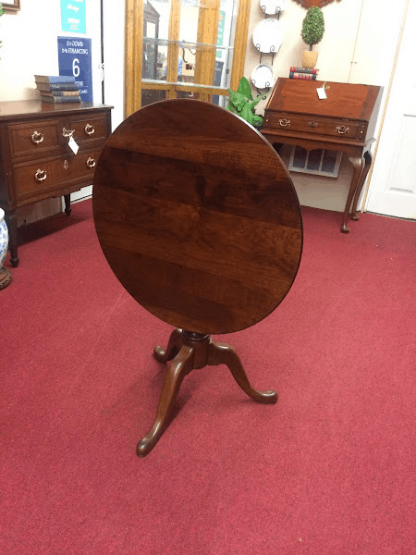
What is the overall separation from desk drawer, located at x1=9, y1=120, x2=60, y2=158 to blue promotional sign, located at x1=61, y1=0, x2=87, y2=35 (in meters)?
0.98

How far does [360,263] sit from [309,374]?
55.7 inches

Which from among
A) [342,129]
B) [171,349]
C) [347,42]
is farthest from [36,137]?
[347,42]

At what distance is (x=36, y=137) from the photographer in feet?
8.25

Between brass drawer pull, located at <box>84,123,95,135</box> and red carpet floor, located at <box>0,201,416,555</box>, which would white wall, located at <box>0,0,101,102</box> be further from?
red carpet floor, located at <box>0,201,416,555</box>

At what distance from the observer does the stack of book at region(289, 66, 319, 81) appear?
364 cm

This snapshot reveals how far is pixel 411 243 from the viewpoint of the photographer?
352 centimetres

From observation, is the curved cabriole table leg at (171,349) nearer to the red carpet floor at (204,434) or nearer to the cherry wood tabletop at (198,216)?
the red carpet floor at (204,434)

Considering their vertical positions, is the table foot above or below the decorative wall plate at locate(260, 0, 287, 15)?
below

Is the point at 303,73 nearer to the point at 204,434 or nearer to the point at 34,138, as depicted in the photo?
the point at 34,138

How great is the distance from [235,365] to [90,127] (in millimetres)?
2072

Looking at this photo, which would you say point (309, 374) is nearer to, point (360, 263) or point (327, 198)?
point (360, 263)

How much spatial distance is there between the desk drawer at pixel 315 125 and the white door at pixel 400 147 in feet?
2.27

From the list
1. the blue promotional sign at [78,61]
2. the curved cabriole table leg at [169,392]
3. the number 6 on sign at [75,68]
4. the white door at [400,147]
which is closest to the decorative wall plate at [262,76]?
the white door at [400,147]

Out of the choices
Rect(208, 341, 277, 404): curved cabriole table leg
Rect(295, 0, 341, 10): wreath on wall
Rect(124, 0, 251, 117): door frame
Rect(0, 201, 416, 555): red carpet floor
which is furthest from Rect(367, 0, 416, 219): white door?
Rect(208, 341, 277, 404): curved cabriole table leg
